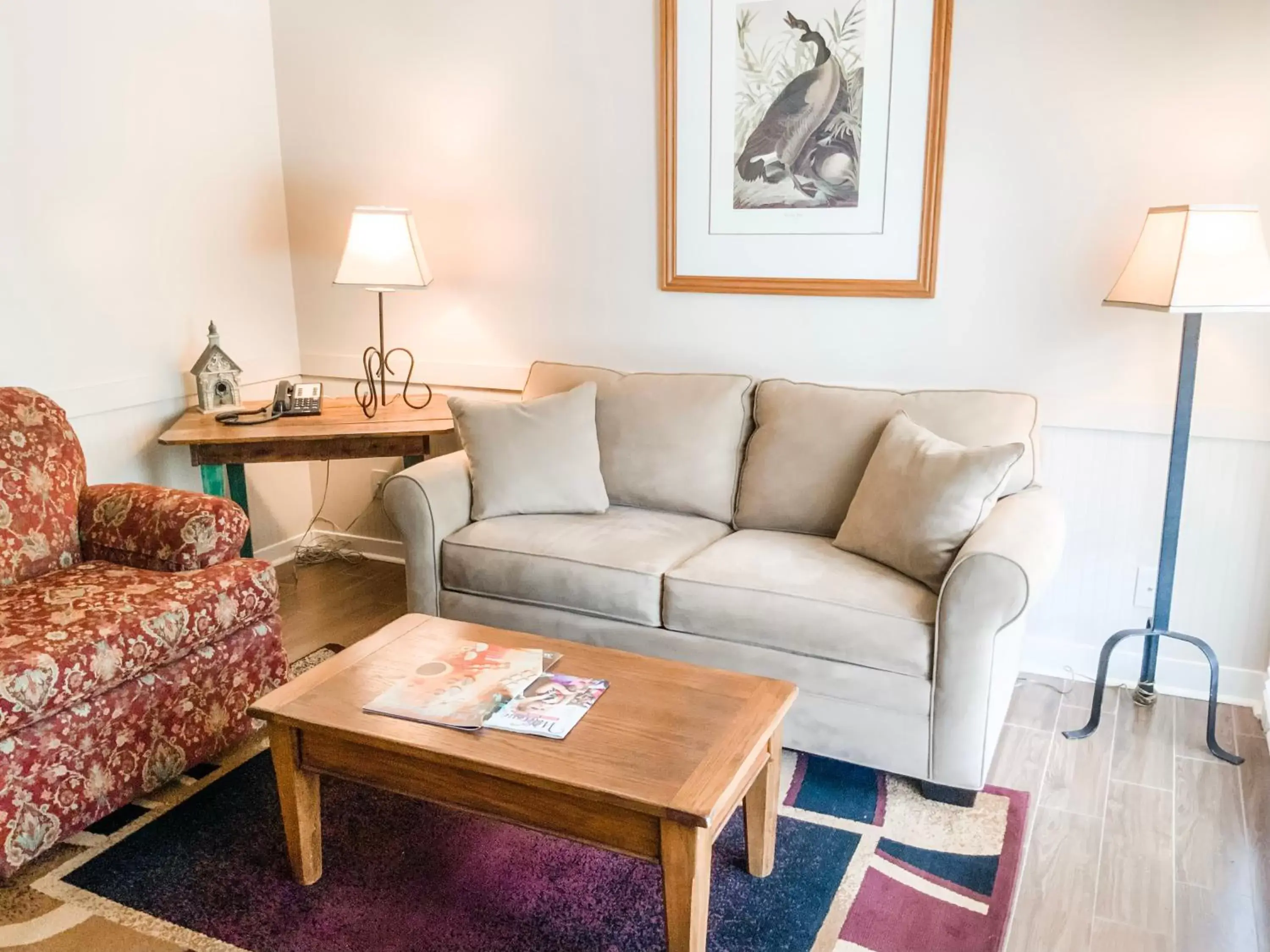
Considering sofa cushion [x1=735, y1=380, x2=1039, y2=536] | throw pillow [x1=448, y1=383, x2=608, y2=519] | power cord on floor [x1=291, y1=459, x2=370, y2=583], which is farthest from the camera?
power cord on floor [x1=291, y1=459, x2=370, y2=583]

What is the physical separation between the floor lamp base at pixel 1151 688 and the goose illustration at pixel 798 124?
1.60m

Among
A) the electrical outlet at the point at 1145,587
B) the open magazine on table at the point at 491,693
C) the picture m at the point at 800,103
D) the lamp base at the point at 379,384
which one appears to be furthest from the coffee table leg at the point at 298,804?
the electrical outlet at the point at 1145,587

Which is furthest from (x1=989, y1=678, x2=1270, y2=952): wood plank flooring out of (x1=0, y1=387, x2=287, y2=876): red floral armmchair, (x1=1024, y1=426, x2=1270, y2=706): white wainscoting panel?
(x1=0, y1=387, x2=287, y2=876): red floral armmchair

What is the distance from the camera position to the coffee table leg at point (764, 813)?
6.75 feet

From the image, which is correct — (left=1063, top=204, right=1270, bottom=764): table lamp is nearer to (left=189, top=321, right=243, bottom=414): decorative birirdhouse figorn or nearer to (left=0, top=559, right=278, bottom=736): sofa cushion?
(left=0, top=559, right=278, bottom=736): sofa cushion

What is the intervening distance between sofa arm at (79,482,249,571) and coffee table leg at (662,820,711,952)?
1568 mm

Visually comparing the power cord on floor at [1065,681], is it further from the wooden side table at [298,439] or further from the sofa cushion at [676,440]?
the wooden side table at [298,439]

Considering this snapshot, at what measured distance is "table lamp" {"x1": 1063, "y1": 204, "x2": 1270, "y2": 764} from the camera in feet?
7.99

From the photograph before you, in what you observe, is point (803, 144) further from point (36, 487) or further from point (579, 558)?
point (36, 487)

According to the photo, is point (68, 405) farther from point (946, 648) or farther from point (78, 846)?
point (946, 648)

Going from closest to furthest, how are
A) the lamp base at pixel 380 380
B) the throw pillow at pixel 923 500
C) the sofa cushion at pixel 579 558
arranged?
the throw pillow at pixel 923 500, the sofa cushion at pixel 579 558, the lamp base at pixel 380 380

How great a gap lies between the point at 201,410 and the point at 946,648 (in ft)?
8.63

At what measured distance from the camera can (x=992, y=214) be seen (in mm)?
3010

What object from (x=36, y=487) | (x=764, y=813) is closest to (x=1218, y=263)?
(x=764, y=813)
